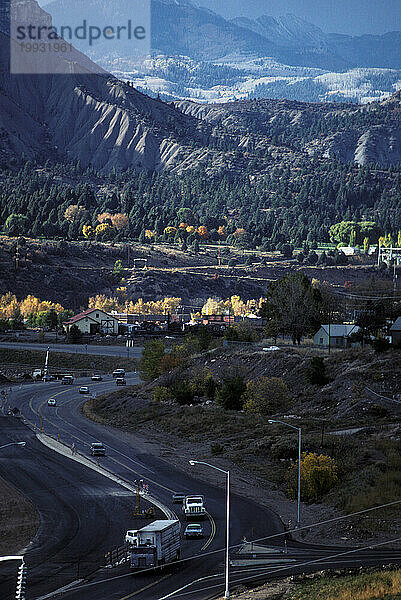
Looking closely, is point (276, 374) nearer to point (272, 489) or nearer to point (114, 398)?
point (114, 398)

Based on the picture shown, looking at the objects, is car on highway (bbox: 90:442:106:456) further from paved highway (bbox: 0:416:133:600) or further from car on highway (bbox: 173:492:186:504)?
car on highway (bbox: 173:492:186:504)

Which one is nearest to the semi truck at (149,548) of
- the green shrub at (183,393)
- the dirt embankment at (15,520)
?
the dirt embankment at (15,520)

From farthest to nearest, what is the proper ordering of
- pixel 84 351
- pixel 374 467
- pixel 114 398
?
1. pixel 84 351
2. pixel 114 398
3. pixel 374 467

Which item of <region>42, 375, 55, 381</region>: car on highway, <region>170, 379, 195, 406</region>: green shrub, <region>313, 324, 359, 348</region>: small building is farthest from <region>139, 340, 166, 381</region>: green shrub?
<region>313, 324, 359, 348</region>: small building

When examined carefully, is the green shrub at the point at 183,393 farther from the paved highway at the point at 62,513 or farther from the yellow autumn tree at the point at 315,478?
the yellow autumn tree at the point at 315,478

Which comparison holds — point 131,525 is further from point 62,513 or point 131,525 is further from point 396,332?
point 396,332

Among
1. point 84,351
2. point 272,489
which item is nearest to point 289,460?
point 272,489
